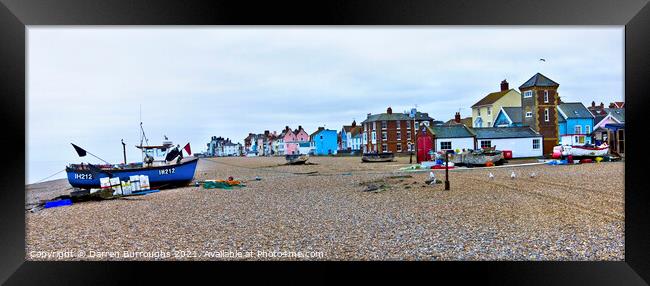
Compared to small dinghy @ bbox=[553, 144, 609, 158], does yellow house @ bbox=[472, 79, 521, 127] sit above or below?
above

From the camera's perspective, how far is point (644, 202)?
365 cm

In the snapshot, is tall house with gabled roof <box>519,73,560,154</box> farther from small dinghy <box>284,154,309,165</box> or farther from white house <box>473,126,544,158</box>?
small dinghy <box>284,154,309,165</box>

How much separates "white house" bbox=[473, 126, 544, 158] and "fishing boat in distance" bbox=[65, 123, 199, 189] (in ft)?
12.9

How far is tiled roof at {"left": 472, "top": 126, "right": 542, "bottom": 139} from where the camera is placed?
5.65 m

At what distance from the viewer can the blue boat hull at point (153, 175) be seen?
17.2 ft

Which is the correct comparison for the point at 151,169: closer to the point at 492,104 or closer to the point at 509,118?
the point at 492,104

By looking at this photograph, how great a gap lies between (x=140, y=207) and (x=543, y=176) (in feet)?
17.1

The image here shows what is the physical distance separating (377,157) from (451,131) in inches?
43.8

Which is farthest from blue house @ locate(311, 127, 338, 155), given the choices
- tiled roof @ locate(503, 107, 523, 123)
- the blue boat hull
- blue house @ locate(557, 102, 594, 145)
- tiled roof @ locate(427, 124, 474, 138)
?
blue house @ locate(557, 102, 594, 145)

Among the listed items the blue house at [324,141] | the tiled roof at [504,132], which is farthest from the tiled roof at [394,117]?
the tiled roof at [504,132]

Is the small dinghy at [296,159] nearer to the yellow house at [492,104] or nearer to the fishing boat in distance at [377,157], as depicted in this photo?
the fishing boat in distance at [377,157]

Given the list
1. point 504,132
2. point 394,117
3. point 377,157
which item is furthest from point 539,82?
point 377,157

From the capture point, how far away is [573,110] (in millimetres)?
5496

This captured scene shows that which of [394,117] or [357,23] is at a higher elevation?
[357,23]
